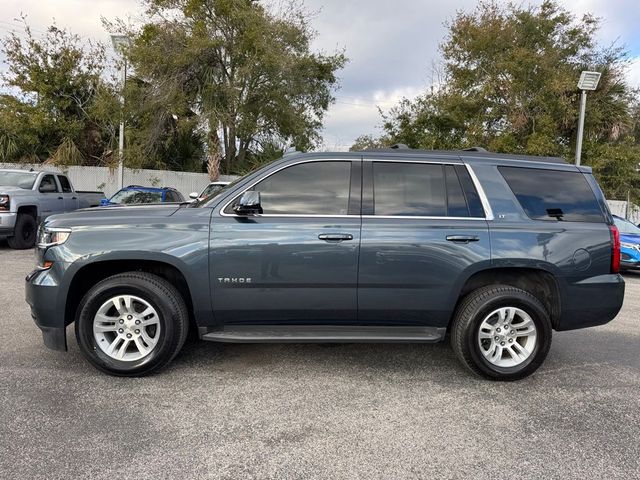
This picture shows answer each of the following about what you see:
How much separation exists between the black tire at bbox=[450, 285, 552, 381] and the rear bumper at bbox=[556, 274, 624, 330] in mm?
225

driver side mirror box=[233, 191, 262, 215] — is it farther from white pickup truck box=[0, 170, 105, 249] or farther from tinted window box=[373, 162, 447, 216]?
white pickup truck box=[0, 170, 105, 249]

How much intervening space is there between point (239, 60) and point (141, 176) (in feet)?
21.2

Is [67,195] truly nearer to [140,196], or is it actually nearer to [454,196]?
[140,196]

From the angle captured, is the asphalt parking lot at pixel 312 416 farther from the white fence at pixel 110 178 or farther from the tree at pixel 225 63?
the white fence at pixel 110 178

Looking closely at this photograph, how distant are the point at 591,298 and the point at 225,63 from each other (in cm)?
1555

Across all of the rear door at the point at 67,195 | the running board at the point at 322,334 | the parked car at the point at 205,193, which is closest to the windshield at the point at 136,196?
the rear door at the point at 67,195

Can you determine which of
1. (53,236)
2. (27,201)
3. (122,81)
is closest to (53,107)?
(122,81)

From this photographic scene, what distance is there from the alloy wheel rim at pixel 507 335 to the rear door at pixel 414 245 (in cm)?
39

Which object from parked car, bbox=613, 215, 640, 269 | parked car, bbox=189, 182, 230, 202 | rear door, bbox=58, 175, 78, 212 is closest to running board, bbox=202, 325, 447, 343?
parked car, bbox=189, 182, 230, 202

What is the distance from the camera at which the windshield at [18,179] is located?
10.5 m

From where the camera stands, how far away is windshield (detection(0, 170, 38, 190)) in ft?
34.5

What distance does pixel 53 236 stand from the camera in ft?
11.9

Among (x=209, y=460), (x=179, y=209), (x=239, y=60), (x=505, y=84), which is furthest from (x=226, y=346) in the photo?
(x=505, y=84)

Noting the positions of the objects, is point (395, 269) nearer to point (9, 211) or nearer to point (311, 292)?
point (311, 292)
